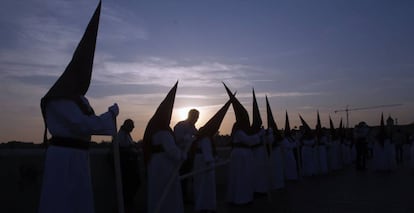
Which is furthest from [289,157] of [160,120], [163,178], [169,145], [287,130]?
[169,145]

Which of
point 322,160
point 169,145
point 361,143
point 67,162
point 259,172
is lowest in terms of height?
point 322,160

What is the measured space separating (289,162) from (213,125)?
821 cm

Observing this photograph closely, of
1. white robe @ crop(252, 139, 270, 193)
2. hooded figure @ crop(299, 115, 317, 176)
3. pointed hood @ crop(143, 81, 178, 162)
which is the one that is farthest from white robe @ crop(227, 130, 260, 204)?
hooded figure @ crop(299, 115, 317, 176)

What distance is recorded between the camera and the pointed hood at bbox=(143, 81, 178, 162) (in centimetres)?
755

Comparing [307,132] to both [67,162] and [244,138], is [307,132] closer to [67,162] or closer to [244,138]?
[244,138]

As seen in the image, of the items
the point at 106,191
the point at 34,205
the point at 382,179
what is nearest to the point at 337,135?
the point at 382,179

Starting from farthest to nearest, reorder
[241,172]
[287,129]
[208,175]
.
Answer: [287,129] → [241,172] → [208,175]

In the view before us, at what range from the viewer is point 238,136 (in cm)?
1145

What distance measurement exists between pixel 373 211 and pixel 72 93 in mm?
6507

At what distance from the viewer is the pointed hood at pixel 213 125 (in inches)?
384

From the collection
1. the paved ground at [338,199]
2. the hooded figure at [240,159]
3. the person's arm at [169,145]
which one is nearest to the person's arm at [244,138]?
the hooded figure at [240,159]

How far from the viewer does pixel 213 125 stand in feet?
32.4

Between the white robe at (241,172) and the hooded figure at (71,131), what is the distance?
621 cm

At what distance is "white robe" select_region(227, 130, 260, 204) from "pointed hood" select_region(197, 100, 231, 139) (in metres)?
1.55
